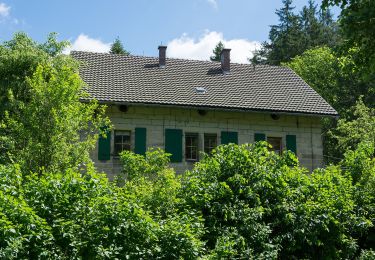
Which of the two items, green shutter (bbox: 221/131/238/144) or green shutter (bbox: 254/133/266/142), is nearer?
A: green shutter (bbox: 221/131/238/144)

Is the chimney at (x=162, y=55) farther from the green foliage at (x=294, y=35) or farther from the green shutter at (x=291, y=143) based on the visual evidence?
the green foliage at (x=294, y=35)

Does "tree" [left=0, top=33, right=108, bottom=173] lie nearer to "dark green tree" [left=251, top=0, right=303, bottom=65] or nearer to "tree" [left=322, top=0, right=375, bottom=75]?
"tree" [left=322, top=0, right=375, bottom=75]

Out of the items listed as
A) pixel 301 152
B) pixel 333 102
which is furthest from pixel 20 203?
pixel 333 102

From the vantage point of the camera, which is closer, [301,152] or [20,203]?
[20,203]

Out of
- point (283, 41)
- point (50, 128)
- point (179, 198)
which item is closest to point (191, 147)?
point (50, 128)

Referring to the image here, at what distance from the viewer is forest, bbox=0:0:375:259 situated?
774cm

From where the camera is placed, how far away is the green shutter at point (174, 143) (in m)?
20.8

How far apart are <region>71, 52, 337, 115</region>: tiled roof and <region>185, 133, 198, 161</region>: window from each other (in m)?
1.38

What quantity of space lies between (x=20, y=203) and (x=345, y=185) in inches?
285

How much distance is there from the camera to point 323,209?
10.9 m

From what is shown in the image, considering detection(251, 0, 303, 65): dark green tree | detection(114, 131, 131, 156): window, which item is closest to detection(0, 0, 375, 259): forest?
detection(114, 131, 131, 156): window

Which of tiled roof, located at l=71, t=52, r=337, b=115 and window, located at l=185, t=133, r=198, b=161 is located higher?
tiled roof, located at l=71, t=52, r=337, b=115

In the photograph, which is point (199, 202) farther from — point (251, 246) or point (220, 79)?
point (220, 79)

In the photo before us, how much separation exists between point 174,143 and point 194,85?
3464 millimetres
